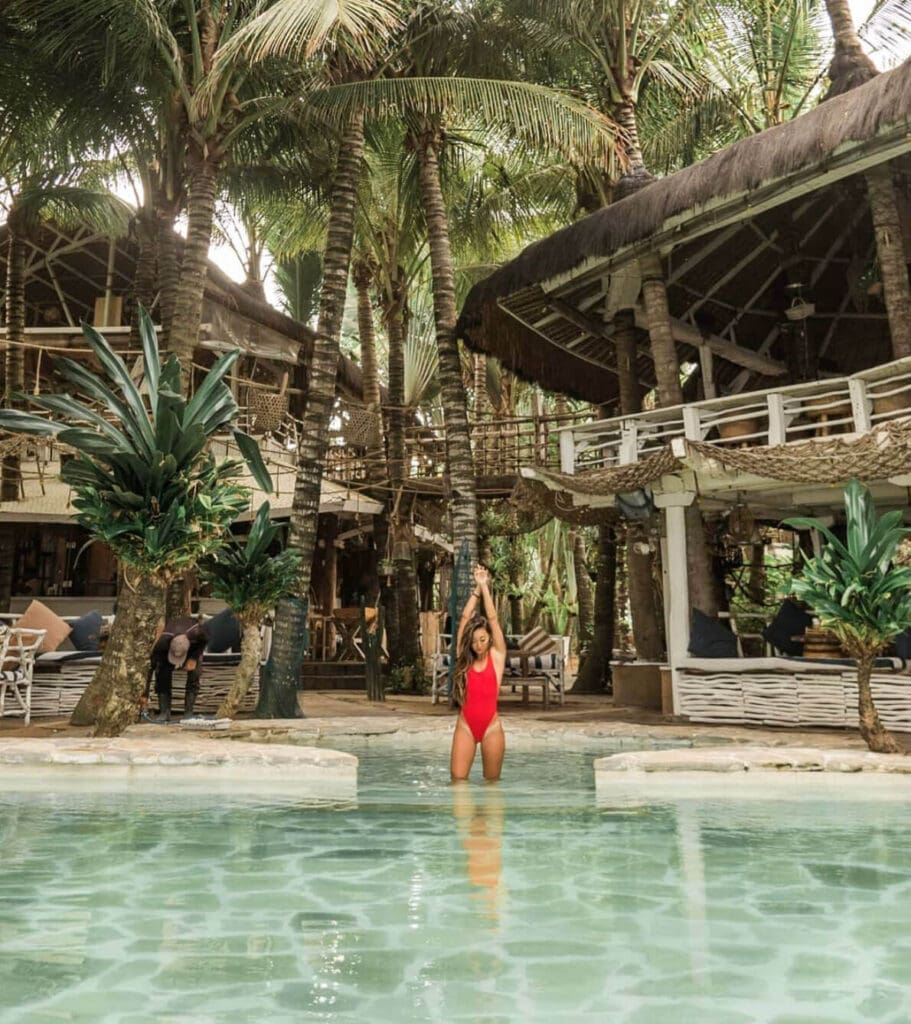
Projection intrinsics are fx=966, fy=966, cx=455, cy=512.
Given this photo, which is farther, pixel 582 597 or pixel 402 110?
pixel 582 597

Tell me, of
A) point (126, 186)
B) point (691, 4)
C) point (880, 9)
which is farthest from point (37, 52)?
point (880, 9)

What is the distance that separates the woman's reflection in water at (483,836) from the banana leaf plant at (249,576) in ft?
12.3

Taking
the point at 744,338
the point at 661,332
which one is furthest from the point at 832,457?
the point at 744,338

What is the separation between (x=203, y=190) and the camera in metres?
11.6

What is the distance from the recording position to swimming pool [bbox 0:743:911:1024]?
9.46 ft

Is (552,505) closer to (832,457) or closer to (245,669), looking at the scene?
(832,457)

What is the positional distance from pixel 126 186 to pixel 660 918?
17765 millimetres

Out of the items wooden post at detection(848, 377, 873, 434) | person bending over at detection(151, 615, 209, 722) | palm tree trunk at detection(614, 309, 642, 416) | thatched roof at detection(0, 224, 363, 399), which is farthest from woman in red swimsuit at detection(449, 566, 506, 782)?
thatched roof at detection(0, 224, 363, 399)

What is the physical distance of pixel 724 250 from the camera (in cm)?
1495

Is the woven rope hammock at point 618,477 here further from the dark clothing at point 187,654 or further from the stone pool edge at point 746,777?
the stone pool edge at point 746,777

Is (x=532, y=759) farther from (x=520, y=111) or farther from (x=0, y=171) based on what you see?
(x=0, y=171)

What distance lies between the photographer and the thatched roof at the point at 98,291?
1938 centimetres

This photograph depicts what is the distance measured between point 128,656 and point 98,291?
1502 cm

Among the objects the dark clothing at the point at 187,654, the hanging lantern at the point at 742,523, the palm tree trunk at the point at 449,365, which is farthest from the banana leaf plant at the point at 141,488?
the hanging lantern at the point at 742,523
